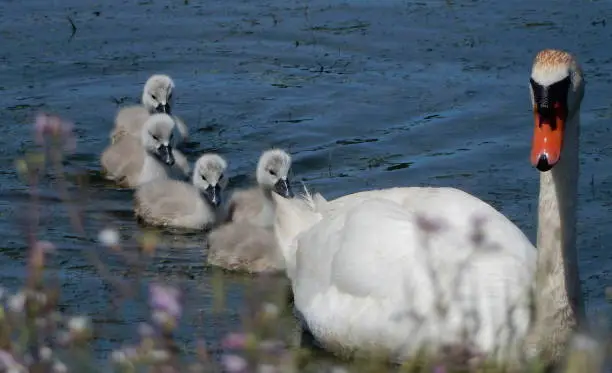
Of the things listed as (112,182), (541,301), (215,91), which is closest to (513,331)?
(541,301)

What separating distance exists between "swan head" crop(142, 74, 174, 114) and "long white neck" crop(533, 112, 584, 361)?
4.78m

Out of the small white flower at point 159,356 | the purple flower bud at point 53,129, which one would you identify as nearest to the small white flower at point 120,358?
the small white flower at point 159,356

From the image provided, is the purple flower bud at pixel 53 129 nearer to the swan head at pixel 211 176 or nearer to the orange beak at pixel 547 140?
the orange beak at pixel 547 140

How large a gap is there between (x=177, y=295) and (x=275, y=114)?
7598 mm

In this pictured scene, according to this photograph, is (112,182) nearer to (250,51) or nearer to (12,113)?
(12,113)

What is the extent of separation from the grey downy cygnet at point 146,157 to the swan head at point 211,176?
2.23 feet

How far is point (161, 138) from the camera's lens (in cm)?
972

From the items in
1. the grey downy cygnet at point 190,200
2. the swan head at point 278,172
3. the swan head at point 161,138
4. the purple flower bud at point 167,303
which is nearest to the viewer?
the purple flower bud at point 167,303

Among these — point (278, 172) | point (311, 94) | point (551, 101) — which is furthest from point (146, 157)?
point (551, 101)

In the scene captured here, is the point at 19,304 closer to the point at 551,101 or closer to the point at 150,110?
the point at 551,101

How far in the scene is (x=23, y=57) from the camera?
1207 cm

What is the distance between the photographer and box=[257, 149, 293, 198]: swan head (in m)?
8.78

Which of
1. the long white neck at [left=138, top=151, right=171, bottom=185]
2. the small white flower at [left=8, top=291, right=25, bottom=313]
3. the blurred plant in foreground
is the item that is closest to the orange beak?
the blurred plant in foreground

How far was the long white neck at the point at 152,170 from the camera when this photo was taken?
9.79 metres
